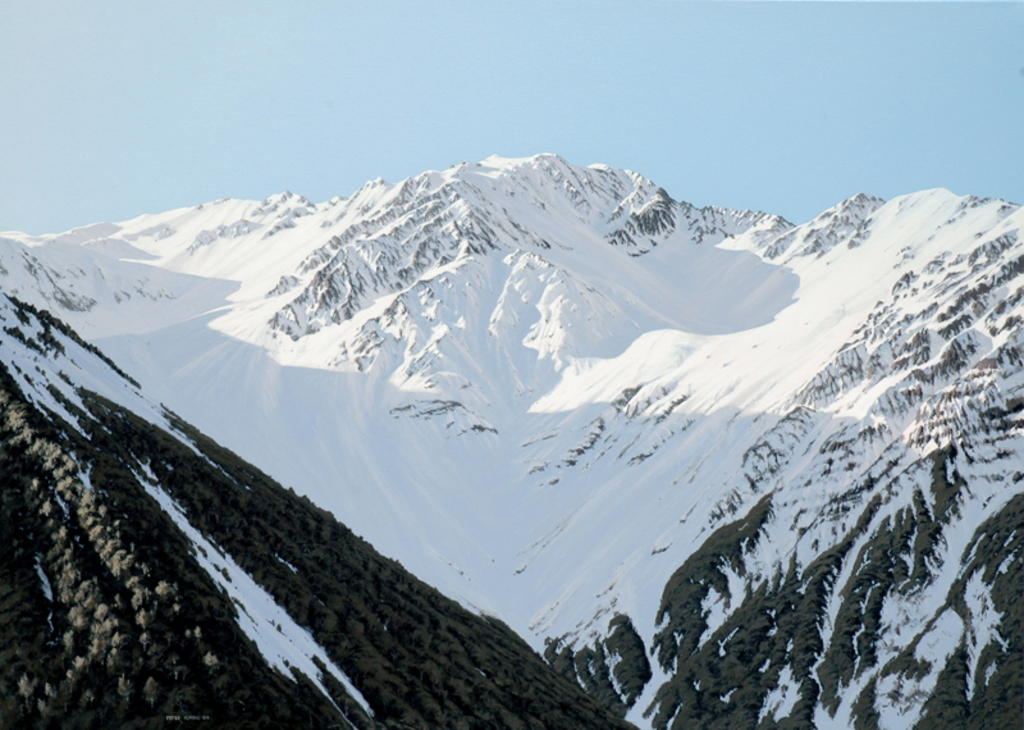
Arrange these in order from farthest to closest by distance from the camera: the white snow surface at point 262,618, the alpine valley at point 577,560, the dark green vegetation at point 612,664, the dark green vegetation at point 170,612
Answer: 1. the dark green vegetation at point 612,664
2. the white snow surface at point 262,618
3. the alpine valley at point 577,560
4. the dark green vegetation at point 170,612

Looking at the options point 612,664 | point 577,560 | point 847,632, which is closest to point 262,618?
point 847,632

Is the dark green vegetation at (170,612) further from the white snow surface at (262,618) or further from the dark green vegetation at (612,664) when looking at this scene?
the dark green vegetation at (612,664)

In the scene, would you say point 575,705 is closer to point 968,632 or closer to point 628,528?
point 968,632

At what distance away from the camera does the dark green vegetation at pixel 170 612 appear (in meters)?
34.9

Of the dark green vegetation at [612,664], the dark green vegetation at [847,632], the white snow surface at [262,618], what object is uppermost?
the white snow surface at [262,618]

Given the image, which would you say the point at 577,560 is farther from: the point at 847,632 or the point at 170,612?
the point at 170,612

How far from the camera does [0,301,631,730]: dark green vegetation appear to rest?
3491 cm

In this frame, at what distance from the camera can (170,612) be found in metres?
38.8

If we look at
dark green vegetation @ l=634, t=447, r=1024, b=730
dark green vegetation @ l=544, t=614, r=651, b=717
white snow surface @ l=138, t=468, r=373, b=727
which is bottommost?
dark green vegetation @ l=634, t=447, r=1024, b=730

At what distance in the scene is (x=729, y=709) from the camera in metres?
109

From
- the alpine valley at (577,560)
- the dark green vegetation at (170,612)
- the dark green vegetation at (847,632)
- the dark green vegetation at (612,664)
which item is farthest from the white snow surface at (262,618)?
the dark green vegetation at (612,664)

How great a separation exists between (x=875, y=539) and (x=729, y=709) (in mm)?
31413

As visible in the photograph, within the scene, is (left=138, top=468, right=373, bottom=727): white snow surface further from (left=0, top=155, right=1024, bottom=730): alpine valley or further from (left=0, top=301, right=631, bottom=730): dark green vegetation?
(left=0, top=301, right=631, bottom=730): dark green vegetation

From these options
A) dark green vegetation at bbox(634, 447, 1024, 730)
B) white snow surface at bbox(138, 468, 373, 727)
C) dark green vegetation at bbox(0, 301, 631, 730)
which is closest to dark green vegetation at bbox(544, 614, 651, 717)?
dark green vegetation at bbox(634, 447, 1024, 730)
